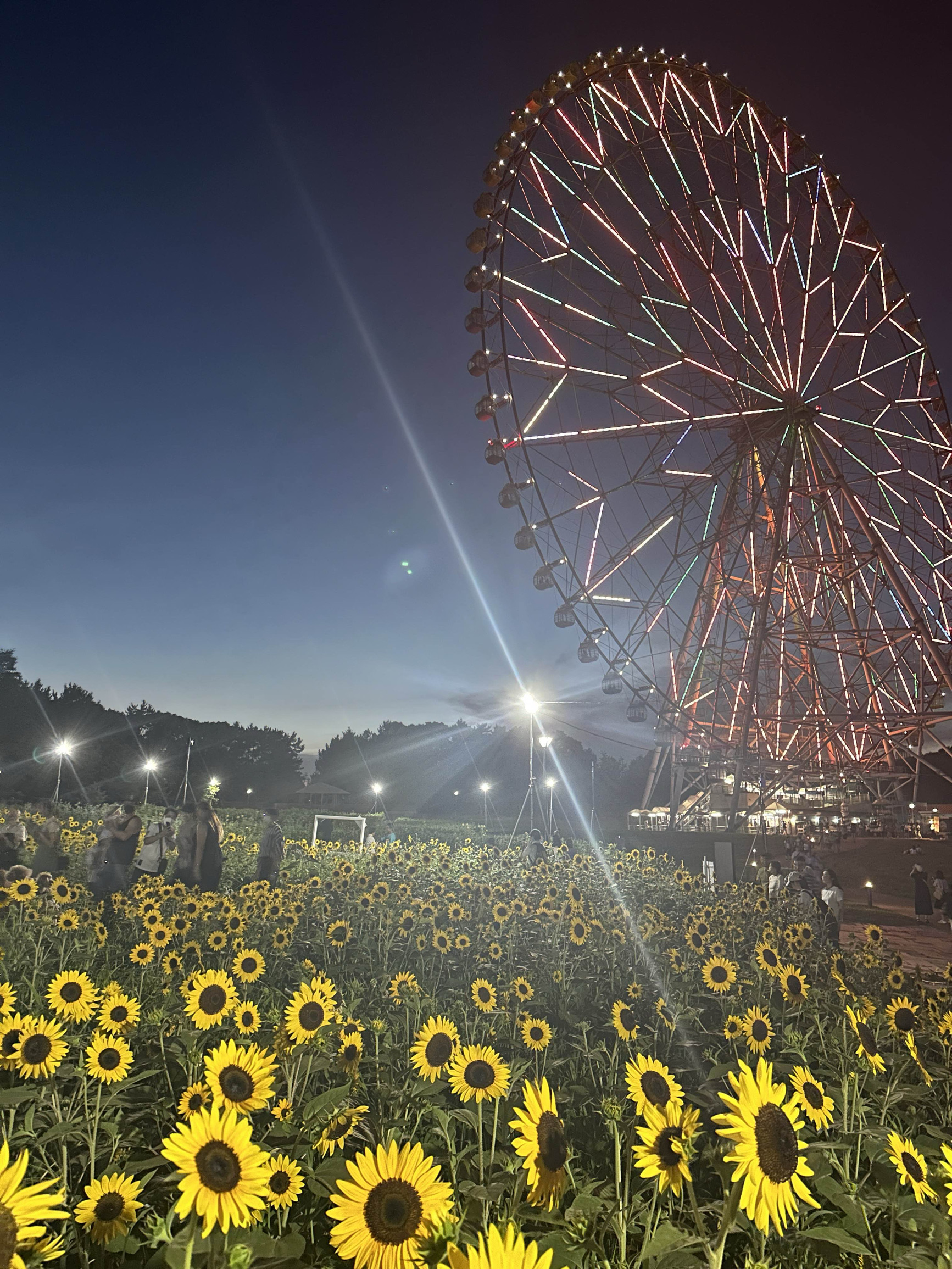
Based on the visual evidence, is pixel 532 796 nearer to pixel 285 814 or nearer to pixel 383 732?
pixel 285 814

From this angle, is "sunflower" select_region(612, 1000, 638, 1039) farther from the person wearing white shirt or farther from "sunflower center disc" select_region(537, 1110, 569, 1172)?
the person wearing white shirt

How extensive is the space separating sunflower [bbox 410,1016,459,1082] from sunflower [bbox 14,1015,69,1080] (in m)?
1.22

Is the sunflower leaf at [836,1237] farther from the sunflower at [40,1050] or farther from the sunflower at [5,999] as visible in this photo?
the sunflower at [5,999]

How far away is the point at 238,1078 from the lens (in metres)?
1.86

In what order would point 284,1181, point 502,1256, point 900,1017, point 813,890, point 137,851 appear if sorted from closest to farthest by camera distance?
point 502,1256 < point 284,1181 < point 900,1017 < point 137,851 < point 813,890

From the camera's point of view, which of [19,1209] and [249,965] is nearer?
[19,1209]

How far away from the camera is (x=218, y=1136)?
150cm

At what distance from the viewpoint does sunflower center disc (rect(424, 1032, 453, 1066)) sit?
256 cm

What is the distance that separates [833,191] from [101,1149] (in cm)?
2210

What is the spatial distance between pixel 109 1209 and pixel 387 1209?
0.79m

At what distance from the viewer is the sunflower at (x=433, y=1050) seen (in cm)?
255

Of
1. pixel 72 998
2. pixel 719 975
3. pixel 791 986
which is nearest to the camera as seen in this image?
pixel 72 998

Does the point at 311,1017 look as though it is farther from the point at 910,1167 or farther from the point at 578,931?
the point at 578,931

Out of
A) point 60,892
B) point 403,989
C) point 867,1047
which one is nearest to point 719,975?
point 867,1047
